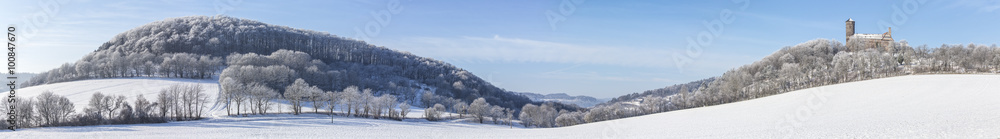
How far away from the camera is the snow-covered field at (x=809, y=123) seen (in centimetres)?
3541

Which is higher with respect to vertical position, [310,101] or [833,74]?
[833,74]

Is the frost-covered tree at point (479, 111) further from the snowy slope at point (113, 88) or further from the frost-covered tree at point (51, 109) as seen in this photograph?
the frost-covered tree at point (51, 109)

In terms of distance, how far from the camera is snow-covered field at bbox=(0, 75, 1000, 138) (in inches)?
1394

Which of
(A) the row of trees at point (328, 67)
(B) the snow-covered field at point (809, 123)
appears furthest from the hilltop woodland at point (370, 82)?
(B) the snow-covered field at point (809, 123)

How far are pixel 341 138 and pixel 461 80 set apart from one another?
146m

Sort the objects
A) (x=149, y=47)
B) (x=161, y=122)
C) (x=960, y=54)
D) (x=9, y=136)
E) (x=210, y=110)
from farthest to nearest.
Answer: (x=149, y=47), (x=960, y=54), (x=210, y=110), (x=161, y=122), (x=9, y=136)

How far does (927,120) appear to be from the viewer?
3756cm

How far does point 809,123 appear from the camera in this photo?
41.9 meters

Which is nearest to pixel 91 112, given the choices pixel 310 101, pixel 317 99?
pixel 317 99

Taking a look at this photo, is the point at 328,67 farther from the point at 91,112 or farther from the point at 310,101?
the point at 91,112

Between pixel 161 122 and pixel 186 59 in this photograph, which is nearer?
pixel 161 122

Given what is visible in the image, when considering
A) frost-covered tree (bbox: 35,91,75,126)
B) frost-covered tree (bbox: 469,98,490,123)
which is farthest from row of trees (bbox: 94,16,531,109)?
frost-covered tree (bbox: 35,91,75,126)

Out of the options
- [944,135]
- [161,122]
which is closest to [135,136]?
[161,122]

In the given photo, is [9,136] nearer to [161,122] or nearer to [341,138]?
[161,122]
